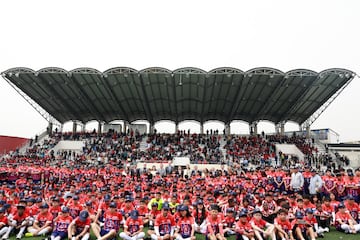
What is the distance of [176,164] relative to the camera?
30109 mm

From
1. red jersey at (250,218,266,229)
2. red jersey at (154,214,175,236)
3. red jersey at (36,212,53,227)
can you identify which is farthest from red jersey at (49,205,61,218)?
red jersey at (250,218,266,229)

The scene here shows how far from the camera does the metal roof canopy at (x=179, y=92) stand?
30.4m

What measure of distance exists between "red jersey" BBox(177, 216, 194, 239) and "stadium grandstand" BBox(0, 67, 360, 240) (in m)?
0.03

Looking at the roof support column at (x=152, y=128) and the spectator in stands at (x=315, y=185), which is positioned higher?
the roof support column at (x=152, y=128)

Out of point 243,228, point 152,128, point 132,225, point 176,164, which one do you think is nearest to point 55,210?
point 132,225

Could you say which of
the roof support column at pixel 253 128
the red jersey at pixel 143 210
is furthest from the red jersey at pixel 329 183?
the roof support column at pixel 253 128

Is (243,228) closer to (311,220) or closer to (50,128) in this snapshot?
(311,220)

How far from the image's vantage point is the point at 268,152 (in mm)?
34656

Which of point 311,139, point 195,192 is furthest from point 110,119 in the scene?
point 195,192

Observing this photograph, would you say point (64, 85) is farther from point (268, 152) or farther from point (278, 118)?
point (278, 118)

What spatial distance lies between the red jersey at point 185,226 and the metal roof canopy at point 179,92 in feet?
75.8

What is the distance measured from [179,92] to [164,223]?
93.8ft

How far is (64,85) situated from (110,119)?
42.3 ft

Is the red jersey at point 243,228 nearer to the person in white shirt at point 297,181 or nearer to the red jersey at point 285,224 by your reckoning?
the red jersey at point 285,224
